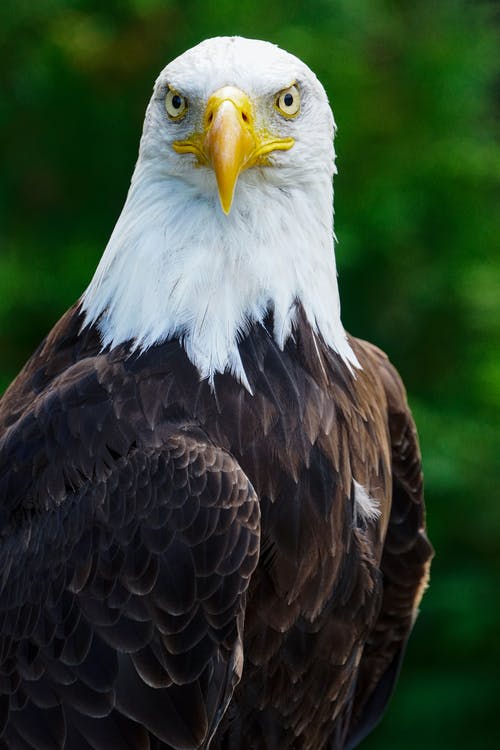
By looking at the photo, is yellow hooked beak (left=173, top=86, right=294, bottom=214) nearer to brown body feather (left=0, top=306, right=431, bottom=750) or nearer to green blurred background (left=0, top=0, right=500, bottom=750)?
brown body feather (left=0, top=306, right=431, bottom=750)

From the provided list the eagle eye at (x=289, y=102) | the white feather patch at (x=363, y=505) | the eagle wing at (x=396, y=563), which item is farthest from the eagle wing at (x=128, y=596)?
the eagle wing at (x=396, y=563)

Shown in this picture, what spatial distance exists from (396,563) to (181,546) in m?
1.20

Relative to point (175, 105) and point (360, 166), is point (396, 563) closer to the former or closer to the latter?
point (175, 105)

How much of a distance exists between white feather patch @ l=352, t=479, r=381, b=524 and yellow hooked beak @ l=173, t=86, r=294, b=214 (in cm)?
89

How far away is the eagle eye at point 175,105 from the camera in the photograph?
3756 mm

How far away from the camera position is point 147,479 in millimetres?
3529

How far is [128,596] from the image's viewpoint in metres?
3.52

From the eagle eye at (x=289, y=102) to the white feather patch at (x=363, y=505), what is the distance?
3.38 feet

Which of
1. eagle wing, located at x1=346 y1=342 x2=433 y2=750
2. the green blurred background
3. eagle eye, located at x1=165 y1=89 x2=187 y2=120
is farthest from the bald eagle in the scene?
the green blurred background

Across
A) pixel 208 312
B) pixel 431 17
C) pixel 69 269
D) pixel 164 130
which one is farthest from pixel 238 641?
pixel 431 17

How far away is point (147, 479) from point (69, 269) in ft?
10.2

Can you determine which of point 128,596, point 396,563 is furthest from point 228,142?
point 396,563

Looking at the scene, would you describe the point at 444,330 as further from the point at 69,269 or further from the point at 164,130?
the point at 164,130

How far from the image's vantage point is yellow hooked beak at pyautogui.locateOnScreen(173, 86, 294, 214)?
353 cm
